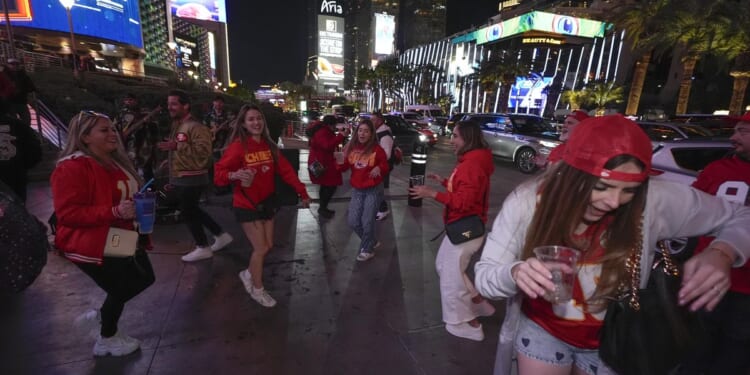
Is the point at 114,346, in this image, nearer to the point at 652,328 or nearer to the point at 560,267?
the point at 560,267

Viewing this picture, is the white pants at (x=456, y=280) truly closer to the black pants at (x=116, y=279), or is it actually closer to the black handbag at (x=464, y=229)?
the black handbag at (x=464, y=229)

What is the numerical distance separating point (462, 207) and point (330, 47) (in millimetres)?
132576

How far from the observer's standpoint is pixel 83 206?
237 centimetres

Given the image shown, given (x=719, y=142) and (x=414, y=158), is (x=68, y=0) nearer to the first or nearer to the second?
(x=414, y=158)

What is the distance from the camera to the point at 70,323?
328 cm

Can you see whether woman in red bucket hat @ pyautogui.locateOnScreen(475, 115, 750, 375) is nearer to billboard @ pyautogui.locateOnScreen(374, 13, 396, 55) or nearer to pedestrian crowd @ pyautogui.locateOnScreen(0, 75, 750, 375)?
pedestrian crowd @ pyautogui.locateOnScreen(0, 75, 750, 375)

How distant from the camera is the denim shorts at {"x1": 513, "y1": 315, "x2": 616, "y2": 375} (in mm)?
1546

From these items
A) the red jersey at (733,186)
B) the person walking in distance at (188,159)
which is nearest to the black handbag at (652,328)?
the red jersey at (733,186)

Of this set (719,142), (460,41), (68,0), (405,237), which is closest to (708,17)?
(719,142)

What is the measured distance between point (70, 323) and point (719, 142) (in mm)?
7977

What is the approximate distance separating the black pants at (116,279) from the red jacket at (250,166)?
3.00ft

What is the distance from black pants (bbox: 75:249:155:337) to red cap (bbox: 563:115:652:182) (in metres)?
2.89

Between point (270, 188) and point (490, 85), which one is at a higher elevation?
point (490, 85)

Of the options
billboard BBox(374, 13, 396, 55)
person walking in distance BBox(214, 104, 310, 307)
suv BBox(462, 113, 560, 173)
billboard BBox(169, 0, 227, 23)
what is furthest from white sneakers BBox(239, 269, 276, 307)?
billboard BBox(374, 13, 396, 55)
